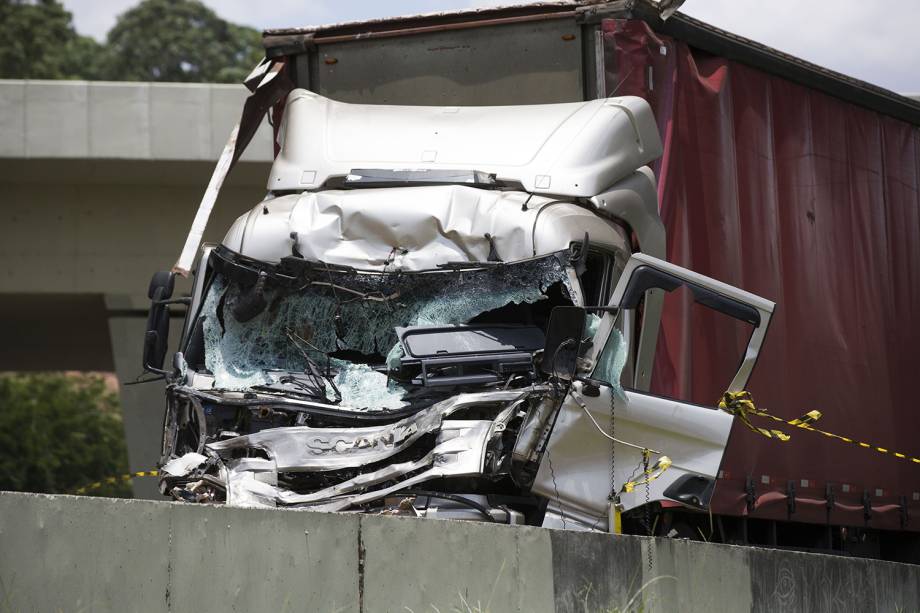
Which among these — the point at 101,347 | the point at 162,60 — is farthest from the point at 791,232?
the point at 162,60

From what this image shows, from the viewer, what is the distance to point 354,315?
8352 mm

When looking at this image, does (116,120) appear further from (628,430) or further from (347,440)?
(628,430)

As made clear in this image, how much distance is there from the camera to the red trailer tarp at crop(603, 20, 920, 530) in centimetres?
971

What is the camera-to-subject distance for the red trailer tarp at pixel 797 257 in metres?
9.71

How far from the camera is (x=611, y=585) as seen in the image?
6.25 meters

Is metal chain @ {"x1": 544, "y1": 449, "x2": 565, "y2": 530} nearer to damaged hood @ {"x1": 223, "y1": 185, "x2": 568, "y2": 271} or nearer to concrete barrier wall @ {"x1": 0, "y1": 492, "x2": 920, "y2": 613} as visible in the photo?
damaged hood @ {"x1": 223, "y1": 185, "x2": 568, "y2": 271}

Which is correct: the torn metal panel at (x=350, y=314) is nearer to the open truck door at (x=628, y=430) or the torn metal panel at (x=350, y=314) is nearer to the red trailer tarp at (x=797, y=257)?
the open truck door at (x=628, y=430)

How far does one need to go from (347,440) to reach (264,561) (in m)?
2.24

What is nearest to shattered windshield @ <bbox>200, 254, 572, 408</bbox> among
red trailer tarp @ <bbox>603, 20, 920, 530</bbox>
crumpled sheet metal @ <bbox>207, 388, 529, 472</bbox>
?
crumpled sheet metal @ <bbox>207, 388, 529, 472</bbox>

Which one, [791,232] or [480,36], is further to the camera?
[791,232]

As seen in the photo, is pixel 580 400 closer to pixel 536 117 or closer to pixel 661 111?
pixel 536 117

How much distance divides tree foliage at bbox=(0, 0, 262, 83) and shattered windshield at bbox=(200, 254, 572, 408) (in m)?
44.5

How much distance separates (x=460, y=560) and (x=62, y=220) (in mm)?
16452

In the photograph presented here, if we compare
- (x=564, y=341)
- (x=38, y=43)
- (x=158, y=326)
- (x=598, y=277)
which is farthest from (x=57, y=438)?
(x=564, y=341)
